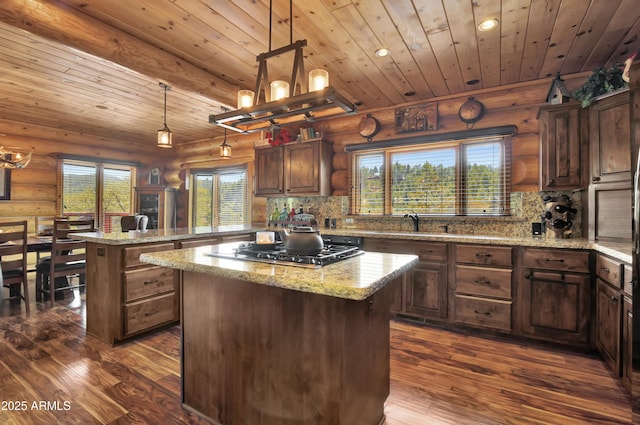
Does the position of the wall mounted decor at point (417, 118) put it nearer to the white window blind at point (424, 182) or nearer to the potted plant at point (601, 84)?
the white window blind at point (424, 182)

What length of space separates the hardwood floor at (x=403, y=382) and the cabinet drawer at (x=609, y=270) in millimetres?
712

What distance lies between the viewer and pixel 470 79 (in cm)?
331

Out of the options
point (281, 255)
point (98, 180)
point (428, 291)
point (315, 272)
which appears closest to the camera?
point (315, 272)

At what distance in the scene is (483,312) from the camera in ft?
9.80

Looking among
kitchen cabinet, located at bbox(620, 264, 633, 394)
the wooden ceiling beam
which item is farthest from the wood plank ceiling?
kitchen cabinet, located at bbox(620, 264, 633, 394)

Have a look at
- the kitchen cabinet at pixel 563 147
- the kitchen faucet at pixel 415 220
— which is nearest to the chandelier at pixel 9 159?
the kitchen faucet at pixel 415 220

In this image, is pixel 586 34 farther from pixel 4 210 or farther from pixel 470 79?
pixel 4 210

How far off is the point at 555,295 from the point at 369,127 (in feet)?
9.21

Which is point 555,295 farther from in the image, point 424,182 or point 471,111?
point 471,111

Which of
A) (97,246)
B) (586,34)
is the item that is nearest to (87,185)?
(97,246)

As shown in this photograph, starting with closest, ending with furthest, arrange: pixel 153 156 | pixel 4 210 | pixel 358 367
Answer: pixel 358 367
pixel 4 210
pixel 153 156

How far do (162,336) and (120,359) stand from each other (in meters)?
0.48

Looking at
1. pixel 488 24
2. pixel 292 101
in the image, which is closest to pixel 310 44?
pixel 292 101

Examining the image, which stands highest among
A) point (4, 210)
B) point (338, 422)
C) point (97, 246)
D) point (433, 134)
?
point (433, 134)
